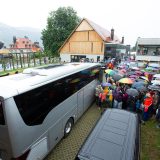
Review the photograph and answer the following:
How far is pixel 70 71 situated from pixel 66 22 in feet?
112

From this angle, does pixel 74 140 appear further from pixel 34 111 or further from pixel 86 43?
pixel 86 43

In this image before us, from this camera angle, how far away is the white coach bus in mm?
3432

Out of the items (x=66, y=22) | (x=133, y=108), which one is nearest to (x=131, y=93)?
(x=133, y=108)

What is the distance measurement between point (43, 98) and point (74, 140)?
9.62ft

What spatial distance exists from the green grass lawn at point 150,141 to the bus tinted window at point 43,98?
389 cm

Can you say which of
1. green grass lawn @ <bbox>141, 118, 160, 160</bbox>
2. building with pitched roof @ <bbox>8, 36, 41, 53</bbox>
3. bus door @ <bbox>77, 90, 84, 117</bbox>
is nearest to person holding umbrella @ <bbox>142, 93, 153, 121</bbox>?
green grass lawn @ <bbox>141, 118, 160, 160</bbox>

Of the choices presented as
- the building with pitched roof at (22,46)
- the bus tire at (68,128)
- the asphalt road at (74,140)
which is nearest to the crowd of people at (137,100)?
the asphalt road at (74,140)

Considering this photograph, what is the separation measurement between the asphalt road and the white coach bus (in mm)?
380

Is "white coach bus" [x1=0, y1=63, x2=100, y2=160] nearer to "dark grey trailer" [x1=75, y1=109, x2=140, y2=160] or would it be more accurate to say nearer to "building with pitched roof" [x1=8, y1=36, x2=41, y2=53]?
"dark grey trailer" [x1=75, y1=109, x2=140, y2=160]

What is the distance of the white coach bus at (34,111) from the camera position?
11.3 ft

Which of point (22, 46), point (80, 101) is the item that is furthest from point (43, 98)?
point (22, 46)

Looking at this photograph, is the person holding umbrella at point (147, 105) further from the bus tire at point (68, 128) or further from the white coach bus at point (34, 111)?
the bus tire at point (68, 128)

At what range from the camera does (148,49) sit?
3158cm

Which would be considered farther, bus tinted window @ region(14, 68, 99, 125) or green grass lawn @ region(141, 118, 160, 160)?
green grass lawn @ region(141, 118, 160, 160)
